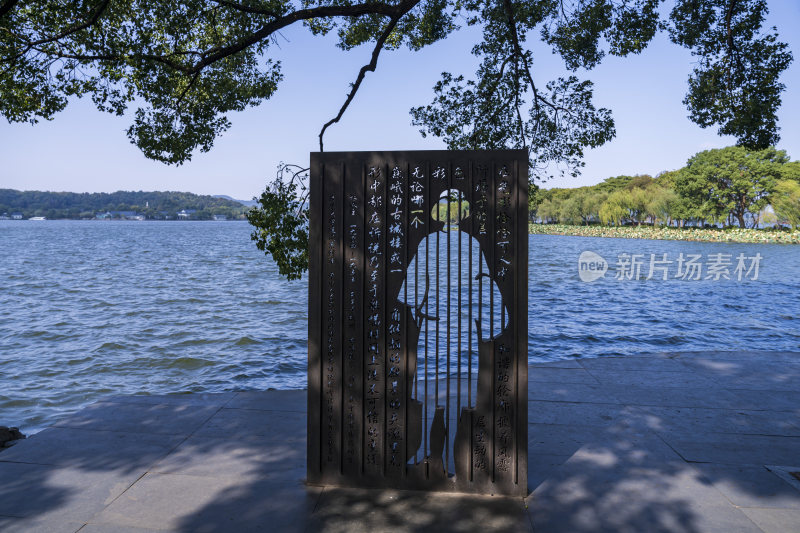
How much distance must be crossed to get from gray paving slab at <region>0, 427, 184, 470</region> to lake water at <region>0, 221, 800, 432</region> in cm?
383

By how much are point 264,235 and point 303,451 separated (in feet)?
6.46

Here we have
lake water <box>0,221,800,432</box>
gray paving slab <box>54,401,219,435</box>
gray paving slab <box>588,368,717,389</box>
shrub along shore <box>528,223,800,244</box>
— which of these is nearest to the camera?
gray paving slab <box>54,401,219,435</box>

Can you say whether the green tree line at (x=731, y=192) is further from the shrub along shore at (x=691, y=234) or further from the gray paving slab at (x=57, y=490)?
the gray paving slab at (x=57, y=490)

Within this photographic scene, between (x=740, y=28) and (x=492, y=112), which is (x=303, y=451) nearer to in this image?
(x=492, y=112)

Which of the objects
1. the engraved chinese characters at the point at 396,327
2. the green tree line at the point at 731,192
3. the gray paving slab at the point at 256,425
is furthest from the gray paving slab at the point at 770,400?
the green tree line at the point at 731,192

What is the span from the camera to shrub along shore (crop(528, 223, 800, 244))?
52969 mm

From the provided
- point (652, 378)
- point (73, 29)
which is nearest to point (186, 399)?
point (73, 29)

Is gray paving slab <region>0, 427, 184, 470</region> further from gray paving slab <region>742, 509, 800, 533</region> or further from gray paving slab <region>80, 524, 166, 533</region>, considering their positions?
gray paving slab <region>742, 509, 800, 533</region>

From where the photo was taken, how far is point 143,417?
4.88 metres

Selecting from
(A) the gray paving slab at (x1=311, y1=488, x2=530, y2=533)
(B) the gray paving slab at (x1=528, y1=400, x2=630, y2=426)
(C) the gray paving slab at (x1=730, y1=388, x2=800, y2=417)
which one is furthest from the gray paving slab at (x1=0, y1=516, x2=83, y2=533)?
(C) the gray paving slab at (x1=730, y1=388, x2=800, y2=417)

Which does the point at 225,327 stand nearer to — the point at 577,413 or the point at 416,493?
the point at 577,413

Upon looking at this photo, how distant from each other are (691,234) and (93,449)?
62917 mm

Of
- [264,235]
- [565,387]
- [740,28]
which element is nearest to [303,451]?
[264,235]

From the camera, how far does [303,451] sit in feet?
13.7
